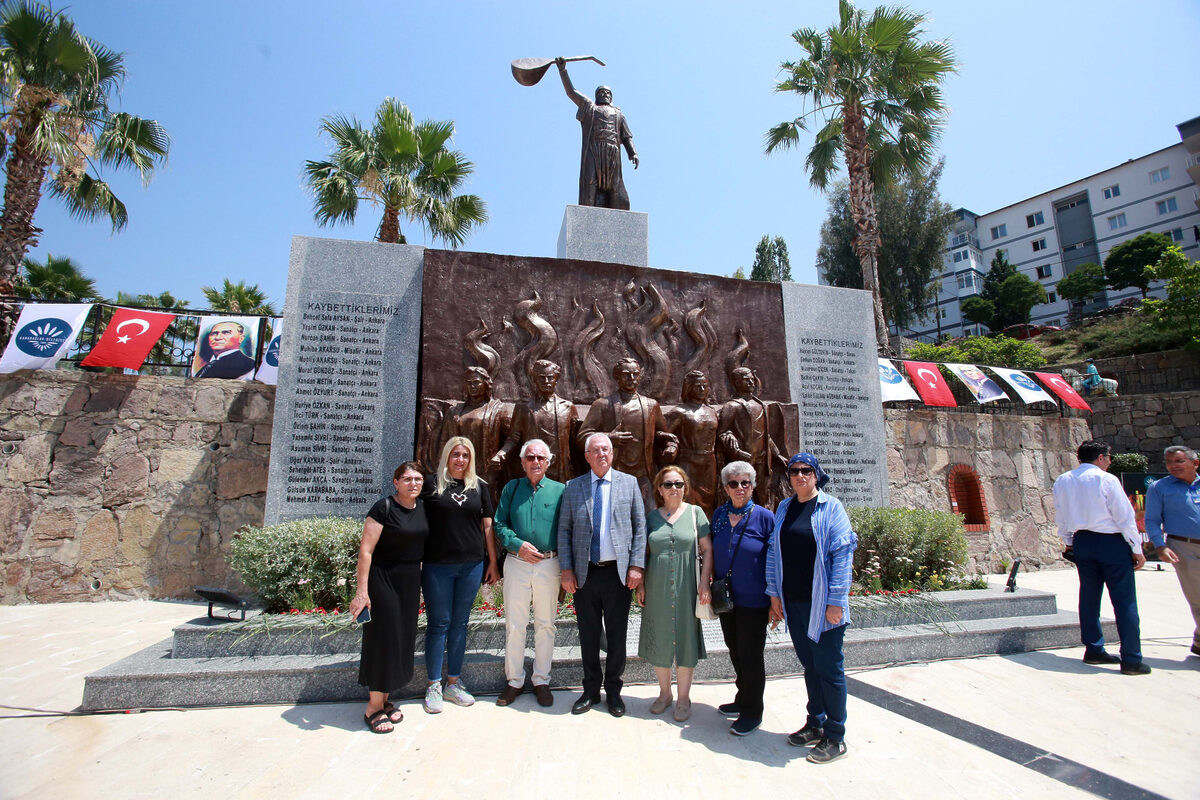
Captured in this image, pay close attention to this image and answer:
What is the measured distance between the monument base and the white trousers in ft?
13.9

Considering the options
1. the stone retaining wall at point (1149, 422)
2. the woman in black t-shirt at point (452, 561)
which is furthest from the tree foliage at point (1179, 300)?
the woman in black t-shirt at point (452, 561)

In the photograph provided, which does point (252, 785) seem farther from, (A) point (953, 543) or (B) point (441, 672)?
(A) point (953, 543)

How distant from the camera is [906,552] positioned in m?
5.83

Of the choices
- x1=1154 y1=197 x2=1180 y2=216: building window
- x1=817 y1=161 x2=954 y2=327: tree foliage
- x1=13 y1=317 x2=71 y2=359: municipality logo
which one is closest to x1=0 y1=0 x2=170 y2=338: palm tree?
x1=13 y1=317 x2=71 y2=359: municipality logo

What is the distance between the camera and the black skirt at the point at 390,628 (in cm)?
347

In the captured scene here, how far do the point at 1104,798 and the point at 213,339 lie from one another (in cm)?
1034

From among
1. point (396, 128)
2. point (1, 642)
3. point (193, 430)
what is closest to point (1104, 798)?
point (1, 642)

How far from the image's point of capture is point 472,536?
3.83m

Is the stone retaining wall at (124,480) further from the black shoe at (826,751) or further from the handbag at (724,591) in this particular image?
the black shoe at (826,751)

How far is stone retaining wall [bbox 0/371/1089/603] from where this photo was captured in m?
7.11

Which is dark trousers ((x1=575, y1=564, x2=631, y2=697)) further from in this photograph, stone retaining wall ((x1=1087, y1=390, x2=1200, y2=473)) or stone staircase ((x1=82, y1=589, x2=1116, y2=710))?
stone retaining wall ((x1=1087, y1=390, x2=1200, y2=473))

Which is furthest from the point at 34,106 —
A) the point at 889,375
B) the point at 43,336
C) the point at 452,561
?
the point at 889,375

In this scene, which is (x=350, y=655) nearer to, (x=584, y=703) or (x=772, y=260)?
(x=584, y=703)

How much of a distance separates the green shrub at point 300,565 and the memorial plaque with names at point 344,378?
34.9 inches
